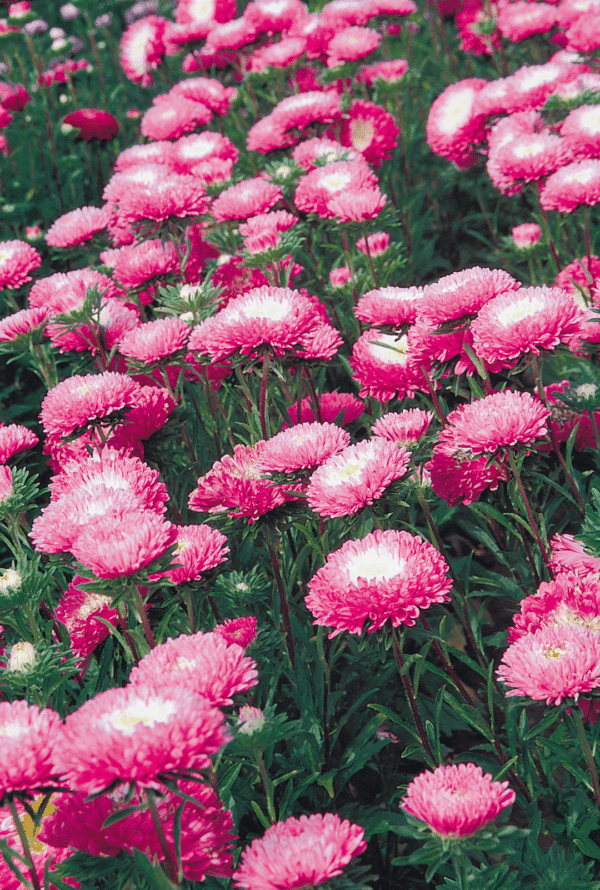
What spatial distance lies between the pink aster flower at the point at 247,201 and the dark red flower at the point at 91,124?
1884 mm

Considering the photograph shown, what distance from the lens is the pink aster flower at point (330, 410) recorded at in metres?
2.35

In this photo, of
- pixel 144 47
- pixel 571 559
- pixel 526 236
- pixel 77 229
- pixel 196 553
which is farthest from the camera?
pixel 144 47

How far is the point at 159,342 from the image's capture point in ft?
6.91

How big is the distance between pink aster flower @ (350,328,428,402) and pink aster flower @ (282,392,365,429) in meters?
0.20

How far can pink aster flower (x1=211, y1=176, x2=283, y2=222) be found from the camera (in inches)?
108

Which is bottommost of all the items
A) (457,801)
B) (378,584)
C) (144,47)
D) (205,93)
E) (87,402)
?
(457,801)

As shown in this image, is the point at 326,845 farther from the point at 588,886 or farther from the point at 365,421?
the point at 365,421

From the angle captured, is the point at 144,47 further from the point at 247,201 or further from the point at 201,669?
the point at 201,669

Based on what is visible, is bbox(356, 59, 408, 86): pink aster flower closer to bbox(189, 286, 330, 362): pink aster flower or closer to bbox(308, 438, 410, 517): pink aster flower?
bbox(189, 286, 330, 362): pink aster flower

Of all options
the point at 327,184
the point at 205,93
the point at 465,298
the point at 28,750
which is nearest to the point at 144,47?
the point at 205,93

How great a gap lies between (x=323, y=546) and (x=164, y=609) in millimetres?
409

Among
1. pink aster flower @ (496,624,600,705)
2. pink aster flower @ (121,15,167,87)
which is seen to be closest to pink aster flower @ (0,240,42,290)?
pink aster flower @ (496,624,600,705)

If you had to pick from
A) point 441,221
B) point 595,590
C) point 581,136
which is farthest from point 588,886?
point 441,221

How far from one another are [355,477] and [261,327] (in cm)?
48
